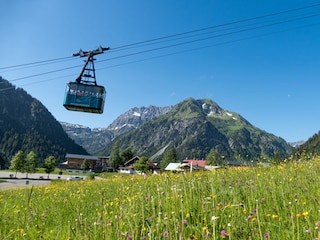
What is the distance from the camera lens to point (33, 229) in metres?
4.69

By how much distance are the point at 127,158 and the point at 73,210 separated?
140 meters

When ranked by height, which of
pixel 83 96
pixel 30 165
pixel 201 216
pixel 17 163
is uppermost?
pixel 83 96

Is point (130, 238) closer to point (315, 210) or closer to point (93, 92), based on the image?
point (315, 210)

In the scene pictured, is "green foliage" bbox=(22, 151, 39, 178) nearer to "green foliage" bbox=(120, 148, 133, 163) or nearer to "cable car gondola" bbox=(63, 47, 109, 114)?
"green foliage" bbox=(120, 148, 133, 163)

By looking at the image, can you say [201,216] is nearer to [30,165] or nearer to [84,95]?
[84,95]

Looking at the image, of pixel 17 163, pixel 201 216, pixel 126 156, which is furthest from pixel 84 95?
pixel 126 156

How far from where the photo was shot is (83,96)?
843 inches

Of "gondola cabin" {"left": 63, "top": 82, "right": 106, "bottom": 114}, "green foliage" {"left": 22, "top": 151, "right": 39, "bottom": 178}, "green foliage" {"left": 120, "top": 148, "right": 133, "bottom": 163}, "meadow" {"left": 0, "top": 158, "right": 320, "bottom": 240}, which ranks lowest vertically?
"green foliage" {"left": 22, "top": 151, "right": 39, "bottom": 178}

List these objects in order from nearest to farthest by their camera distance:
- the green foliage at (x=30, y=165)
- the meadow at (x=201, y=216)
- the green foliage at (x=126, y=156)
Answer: the meadow at (x=201, y=216) → the green foliage at (x=30, y=165) → the green foliage at (x=126, y=156)

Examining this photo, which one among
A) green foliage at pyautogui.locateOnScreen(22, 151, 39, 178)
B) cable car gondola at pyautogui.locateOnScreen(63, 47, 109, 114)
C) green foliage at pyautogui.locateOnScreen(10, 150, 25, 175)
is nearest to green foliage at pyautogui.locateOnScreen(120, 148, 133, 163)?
green foliage at pyautogui.locateOnScreen(22, 151, 39, 178)

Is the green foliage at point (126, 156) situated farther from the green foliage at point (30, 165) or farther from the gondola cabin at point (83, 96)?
the gondola cabin at point (83, 96)

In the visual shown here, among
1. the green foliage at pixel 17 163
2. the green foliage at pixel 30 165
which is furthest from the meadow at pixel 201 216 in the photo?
the green foliage at pixel 30 165

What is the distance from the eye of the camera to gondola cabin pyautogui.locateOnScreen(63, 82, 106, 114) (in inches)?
832

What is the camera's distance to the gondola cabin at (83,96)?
21.1 metres
